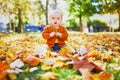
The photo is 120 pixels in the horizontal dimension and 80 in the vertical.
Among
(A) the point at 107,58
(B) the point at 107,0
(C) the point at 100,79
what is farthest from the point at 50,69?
(B) the point at 107,0

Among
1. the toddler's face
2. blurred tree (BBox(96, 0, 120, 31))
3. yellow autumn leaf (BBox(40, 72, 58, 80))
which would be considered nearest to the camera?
yellow autumn leaf (BBox(40, 72, 58, 80))

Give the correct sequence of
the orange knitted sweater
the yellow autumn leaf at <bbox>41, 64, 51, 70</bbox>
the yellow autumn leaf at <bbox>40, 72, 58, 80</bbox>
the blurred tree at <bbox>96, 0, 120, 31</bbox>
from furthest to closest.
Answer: the blurred tree at <bbox>96, 0, 120, 31</bbox> → the orange knitted sweater → the yellow autumn leaf at <bbox>41, 64, 51, 70</bbox> → the yellow autumn leaf at <bbox>40, 72, 58, 80</bbox>

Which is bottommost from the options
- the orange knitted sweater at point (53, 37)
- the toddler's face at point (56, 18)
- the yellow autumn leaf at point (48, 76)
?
the yellow autumn leaf at point (48, 76)

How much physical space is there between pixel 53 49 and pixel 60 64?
235 cm

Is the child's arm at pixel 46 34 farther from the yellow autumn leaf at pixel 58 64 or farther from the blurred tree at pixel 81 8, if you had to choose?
the blurred tree at pixel 81 8

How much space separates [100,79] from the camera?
2.84 metres

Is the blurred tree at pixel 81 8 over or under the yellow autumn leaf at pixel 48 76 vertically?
over

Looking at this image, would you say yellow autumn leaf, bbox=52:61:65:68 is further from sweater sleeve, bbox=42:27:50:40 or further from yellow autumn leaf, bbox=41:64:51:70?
sweater sleeve, bbox=42:27:50:40

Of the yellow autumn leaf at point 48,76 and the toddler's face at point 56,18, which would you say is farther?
the toddler's face at point 56,18

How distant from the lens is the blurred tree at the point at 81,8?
33775 mm

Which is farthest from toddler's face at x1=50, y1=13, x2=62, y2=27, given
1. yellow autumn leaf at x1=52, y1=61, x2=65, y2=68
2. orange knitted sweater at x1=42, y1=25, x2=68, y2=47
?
yellow autumn leaf at x1=52, y1=61, x2=65, y2=68

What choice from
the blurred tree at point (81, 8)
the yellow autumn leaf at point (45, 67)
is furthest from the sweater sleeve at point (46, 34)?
the blurred tree at point (81, 8)

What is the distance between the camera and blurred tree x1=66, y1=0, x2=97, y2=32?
33.8 metres

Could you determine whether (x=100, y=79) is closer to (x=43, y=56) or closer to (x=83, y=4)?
(x=43, y=56)
